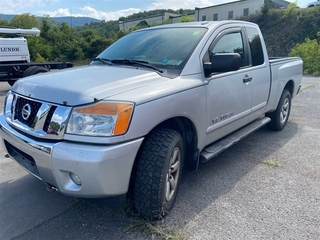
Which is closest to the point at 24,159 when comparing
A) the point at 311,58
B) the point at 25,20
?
the point at 311,58

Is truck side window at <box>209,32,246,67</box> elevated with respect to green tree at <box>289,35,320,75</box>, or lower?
elevated

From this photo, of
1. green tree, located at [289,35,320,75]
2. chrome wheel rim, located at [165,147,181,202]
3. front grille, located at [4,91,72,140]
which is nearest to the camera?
front grille, located at [4,91,72,140]

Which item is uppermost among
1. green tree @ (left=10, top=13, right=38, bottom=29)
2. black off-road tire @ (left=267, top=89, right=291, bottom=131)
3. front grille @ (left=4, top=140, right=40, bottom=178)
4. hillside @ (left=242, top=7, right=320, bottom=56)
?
green tree @ (left=10, top=13, right=38, bottom=29)

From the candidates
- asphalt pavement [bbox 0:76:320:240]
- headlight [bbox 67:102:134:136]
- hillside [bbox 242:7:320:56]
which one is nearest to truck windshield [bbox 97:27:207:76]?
headlight [bbox 67:102:134:136]

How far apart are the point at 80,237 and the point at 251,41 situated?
3.36 m

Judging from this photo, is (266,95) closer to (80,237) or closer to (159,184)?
(159,184)

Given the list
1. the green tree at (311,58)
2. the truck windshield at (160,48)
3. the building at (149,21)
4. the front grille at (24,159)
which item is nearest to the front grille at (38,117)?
the front grille at (24,159)

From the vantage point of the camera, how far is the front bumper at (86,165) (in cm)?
188

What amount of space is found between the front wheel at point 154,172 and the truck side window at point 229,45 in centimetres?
125

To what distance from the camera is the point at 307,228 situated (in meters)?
2.31

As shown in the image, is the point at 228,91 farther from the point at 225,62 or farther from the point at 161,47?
the point at 161,47

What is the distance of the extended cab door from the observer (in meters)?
2.89

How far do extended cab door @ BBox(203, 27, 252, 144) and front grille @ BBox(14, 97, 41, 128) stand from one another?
1.62 metres

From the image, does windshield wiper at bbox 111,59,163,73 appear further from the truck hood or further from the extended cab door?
the extended cab door
